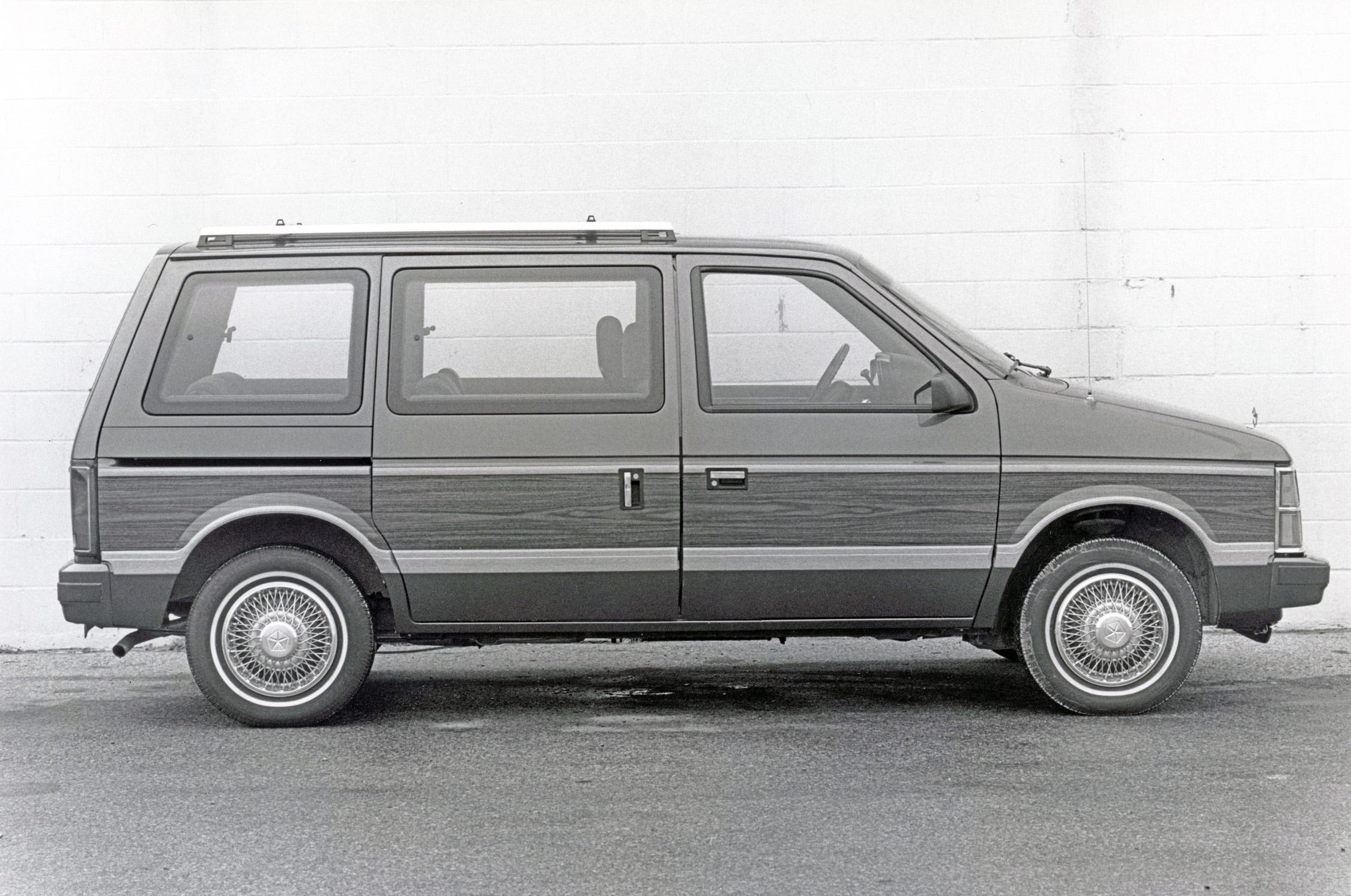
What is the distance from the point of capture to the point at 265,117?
855 cm

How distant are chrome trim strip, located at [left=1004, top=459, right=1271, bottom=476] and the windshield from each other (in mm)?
409

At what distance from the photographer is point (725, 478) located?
6.18 meters

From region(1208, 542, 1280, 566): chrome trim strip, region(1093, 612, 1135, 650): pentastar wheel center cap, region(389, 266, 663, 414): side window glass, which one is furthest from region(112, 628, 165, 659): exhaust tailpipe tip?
region(1208, 542, 1280, 566): chrome trim strip

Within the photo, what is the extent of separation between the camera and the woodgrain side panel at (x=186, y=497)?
20.3 ft

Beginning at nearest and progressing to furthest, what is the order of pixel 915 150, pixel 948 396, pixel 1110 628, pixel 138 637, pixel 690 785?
1. pixel 690 785
2. pixel 948 396
3. pixel 1110 628
4. pixel 138 637
5. pixel 915 150

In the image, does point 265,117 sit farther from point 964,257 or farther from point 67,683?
point 964,257

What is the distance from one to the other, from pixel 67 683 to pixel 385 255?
2.96 metres

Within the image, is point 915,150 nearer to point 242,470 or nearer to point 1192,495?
point 1192,495

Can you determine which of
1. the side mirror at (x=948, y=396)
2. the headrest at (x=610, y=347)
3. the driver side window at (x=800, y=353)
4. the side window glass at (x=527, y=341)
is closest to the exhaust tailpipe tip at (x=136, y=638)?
the side window glass at (x=527, y=341)

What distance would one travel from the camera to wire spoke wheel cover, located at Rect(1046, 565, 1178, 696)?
20.5 ft

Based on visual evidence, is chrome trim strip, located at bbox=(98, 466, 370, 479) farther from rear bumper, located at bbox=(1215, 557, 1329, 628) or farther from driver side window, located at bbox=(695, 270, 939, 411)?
rear bumper, located at bbox=(1215, 557, 1329, 628)

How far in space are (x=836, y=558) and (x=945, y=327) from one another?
1093mm

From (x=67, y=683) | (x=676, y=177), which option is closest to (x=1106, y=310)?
(x=676, y=177)

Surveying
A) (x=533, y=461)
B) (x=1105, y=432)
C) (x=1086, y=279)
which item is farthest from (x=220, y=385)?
(x=1086, y=279)
